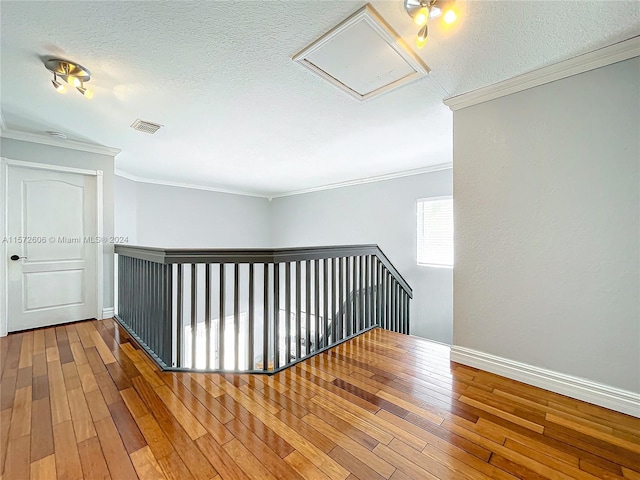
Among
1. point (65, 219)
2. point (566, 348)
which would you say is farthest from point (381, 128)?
point (65, 219)

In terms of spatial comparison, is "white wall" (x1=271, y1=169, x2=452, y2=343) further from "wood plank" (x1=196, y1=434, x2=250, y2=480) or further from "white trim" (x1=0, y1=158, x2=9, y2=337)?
"white trim" (x1=0, y1=158, x2=9, y2=337)

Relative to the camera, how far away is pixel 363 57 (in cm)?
176

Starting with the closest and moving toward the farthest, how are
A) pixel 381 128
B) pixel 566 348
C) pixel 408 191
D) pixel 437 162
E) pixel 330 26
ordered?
1. pixel 330 26
2. pixel 566 348
3. pixel 381 128
4. pixel 437 162
5. pixel 408 191

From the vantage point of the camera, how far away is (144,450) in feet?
4.46

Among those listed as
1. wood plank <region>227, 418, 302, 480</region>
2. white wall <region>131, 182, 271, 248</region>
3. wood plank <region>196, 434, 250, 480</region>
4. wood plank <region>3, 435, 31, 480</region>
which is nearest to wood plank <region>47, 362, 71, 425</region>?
wood plank <region>3, 435, 31, 480</region>

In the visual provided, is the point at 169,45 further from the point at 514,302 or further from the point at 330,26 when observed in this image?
the point at 514,302

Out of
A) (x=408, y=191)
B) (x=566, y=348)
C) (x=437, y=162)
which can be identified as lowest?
(x=566, y=348)

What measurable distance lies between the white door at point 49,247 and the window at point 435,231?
4.70 meters

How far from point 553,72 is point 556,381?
2.12m

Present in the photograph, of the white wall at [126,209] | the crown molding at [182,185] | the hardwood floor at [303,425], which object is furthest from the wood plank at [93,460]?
the crown molding at [182,185]

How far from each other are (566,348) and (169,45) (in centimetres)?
325

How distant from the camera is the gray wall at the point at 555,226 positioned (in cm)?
167

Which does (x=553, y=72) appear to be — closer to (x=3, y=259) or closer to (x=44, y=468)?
(x=44, y=468)

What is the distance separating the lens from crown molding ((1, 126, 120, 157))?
2984 millimetres
